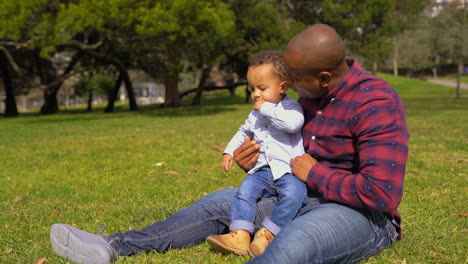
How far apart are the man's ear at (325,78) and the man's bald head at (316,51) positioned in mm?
24

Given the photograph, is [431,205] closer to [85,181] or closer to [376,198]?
[376,198]

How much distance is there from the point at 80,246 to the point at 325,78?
74.0 inches

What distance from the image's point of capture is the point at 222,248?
3.20m

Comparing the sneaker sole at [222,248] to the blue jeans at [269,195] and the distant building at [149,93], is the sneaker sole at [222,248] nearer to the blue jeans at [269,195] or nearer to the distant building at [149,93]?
the blue jeans at [269,195]

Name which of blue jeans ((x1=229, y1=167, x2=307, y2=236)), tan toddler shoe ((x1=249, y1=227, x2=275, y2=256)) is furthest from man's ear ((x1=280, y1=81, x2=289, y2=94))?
tan toddler shoe ((x1=249, y1=227, x2=275, y2=256))

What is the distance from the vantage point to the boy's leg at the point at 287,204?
10.1ft

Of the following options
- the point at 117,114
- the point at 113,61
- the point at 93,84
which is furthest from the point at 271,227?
the point at 93,84

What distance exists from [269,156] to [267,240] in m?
0.60

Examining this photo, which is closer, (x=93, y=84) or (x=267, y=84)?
(x=267, y=84)

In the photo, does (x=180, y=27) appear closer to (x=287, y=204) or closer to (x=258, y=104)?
(x=258, y=104)

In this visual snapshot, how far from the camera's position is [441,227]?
3.99 meters

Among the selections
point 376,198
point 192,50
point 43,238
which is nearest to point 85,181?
point 43,238

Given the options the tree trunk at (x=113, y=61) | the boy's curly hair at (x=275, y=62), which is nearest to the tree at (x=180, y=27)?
the tree trunk at (x=113, y=61)

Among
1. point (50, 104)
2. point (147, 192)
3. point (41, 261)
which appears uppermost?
point (41, 261)
